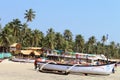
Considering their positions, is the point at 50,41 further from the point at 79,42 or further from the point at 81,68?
the point at 81,68

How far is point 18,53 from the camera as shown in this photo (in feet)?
343

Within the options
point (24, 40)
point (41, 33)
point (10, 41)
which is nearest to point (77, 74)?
point (10, 41)

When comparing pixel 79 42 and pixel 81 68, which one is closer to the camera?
pixel 81 68

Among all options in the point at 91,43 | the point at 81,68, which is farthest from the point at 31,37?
the point at 81,68

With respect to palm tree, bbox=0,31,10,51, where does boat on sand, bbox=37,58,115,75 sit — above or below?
below

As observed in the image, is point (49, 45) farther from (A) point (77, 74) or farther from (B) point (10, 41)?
(A) point (77, 74)

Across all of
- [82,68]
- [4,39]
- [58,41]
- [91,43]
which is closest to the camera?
[82,68]

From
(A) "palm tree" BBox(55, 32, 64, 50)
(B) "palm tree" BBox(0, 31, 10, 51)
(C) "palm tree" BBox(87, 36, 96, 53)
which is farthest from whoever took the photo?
(C) "palm tree" BBox(87, 36, 96, 53)

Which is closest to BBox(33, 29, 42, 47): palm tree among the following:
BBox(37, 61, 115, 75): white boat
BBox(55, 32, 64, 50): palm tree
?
BBox(55, 32, 64, 50): palm tree

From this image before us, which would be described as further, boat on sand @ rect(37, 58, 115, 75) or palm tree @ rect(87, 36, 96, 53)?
palm tree @ rect(87, 36, 96, 53)

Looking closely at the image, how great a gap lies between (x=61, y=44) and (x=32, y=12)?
73.7ft

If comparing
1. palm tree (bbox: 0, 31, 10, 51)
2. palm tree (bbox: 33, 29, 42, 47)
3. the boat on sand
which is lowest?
the boat on sand

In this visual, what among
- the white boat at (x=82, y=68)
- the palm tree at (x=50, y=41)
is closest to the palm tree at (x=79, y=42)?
the palm tree at (x=50, y=41)

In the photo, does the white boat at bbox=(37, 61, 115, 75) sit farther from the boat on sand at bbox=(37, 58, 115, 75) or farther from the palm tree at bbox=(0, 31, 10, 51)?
the palm tree at bbox=(0, 31, 10, 51)
